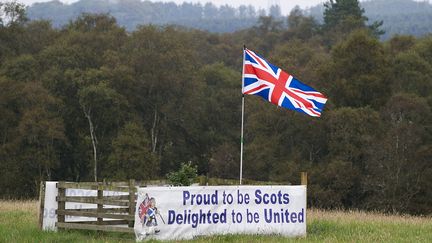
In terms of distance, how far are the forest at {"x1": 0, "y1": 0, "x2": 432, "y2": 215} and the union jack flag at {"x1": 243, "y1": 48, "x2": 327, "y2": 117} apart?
108 feet

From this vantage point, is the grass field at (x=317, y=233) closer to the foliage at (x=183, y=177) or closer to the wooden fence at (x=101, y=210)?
the wooden fence at (x=101, y=210)

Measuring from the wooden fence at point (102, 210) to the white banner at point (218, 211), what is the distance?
71 centimetres

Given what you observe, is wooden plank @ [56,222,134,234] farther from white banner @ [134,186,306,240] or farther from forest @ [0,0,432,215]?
forest @ [0,0,432,215]

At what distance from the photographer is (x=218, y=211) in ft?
52.6

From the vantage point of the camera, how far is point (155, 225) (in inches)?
603

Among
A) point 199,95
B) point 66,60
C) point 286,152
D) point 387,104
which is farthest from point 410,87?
point 66,60

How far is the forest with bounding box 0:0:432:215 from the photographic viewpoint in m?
53.2

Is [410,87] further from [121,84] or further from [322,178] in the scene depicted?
[121,84]

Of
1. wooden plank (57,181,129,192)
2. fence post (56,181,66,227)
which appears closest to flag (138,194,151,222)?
wooden plank (57,181,129,192)

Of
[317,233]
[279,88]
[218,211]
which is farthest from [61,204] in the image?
[279,88]

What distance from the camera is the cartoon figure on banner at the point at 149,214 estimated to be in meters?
15.2

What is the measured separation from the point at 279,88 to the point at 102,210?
5.45 meters

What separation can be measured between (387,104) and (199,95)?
18.5 meters

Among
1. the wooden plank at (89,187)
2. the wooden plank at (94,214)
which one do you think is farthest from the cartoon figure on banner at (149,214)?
the wooden plank at (89,187)
